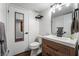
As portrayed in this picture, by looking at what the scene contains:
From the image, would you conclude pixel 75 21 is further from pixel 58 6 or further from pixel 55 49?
pixel 55 49

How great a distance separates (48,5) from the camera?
0.97 m

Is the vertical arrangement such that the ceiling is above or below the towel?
above

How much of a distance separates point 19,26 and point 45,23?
43 cm

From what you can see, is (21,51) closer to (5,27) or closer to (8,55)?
(8,55)

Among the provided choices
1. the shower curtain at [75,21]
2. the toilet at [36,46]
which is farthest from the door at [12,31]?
the shower curtain at [75,21]

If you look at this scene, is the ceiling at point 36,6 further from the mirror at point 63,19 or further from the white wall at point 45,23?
the mirror at point 63,19

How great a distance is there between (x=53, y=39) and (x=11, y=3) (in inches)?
32.8

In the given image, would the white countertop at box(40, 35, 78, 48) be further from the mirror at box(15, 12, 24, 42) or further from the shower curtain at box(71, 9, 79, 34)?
the mirror at box(15, 12, 24, 42)

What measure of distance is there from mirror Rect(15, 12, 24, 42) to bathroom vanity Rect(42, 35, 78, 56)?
0.37 meters

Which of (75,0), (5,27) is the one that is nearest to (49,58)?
(5,27)

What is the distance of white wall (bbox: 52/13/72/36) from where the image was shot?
963mm

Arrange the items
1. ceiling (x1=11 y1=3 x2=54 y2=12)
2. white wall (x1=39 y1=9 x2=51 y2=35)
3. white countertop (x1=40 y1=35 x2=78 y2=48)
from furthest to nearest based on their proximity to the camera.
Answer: white wall (x1=39 y1=9 x2=51 y2=35)
ceiling (x1=11 y1=3 x2=54 y2=12)
white countertop (x1=40 y1=35 x2=78 y2=48)

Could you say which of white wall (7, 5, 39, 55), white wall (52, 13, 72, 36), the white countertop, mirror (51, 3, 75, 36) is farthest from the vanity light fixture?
the white countertop

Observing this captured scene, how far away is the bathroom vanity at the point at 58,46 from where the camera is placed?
862 mm
